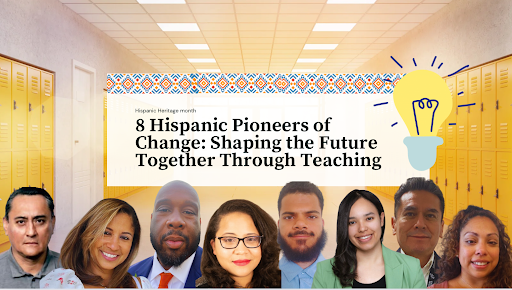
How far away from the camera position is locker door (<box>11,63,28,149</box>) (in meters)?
2.51

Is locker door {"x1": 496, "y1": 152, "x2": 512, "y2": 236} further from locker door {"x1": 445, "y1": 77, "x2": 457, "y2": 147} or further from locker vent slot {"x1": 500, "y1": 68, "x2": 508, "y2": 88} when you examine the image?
locker vent slot {"x1": 500, "y1": 68, "x2": 508, "y2": 88}

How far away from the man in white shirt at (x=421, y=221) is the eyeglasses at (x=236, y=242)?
3.28ft

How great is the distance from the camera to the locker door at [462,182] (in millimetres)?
2375

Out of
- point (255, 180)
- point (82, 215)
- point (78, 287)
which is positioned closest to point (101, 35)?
point (82, 215)

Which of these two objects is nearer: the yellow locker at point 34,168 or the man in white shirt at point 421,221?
the man in white shirt at point 421,221

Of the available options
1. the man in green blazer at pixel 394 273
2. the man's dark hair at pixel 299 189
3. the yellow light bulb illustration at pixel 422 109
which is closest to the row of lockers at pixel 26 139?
the man's dark hair at pixel 299 189

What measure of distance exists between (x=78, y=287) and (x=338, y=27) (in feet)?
9.65

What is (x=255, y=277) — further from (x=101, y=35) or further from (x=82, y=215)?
(x=101, y=35)

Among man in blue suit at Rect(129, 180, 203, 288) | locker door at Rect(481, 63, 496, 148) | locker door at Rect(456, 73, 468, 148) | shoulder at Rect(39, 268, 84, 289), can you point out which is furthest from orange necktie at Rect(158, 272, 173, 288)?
locker door at Rect(481, 63, 496, 148)

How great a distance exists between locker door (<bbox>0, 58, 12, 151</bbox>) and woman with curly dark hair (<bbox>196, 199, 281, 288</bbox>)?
1666mm

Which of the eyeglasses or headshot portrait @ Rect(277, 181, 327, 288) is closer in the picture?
the eyeglasses

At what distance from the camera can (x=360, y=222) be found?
2.23 m

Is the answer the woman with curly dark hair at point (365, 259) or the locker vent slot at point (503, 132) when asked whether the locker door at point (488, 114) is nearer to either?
the locker vent slot at point (503, 132)

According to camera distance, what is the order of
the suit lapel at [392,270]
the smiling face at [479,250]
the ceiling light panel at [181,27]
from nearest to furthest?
the suit lapel at [392,270], the smiling face at [479,250], the ceiling light panel at [181,27]
